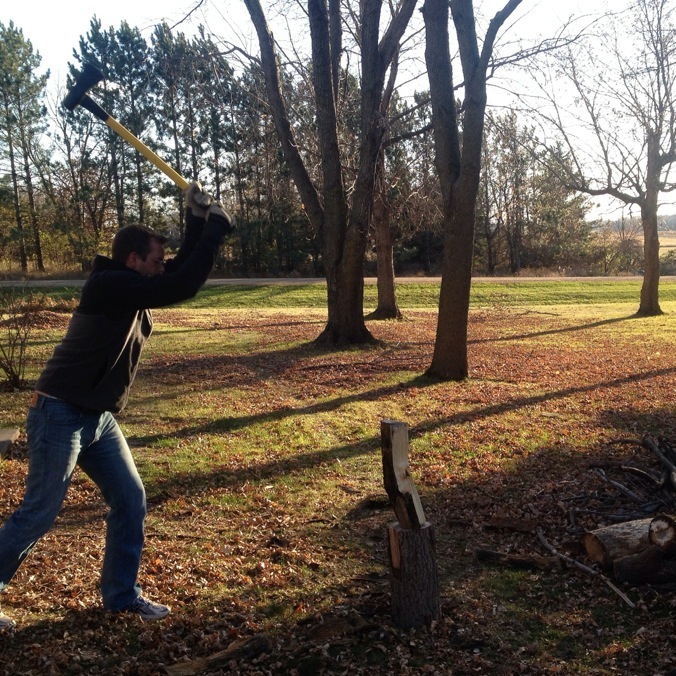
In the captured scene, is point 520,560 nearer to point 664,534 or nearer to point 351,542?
point 664,534

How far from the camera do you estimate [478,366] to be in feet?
46.0

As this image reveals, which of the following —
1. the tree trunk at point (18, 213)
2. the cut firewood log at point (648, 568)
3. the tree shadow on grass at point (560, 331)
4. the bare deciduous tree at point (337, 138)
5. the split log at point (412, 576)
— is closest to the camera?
the split log at point (412, 576)

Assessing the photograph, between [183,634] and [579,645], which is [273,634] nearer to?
[183,634]

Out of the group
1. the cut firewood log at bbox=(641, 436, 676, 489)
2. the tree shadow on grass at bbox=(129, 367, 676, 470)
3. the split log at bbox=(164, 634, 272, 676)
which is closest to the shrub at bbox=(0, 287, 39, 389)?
the tree shadow on grass at bbox=(129, 367, 676, 470)

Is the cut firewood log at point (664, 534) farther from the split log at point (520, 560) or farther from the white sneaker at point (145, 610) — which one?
the white sneaker at point (145, 610)

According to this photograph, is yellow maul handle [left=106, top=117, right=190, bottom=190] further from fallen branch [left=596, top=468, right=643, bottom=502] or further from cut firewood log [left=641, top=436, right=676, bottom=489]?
cut firewood log [left=641, top=436, right=676, bottom=489]

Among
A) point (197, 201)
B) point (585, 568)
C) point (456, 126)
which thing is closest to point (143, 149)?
point (197, 201)

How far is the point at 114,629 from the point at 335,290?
1217cm

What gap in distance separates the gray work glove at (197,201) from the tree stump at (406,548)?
1.50 m

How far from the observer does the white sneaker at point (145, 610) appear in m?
4.02

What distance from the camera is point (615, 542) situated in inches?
190

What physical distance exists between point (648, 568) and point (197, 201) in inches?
137

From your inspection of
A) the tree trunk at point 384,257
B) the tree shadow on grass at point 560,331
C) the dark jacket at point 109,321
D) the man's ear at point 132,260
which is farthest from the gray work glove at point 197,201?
the tree trunk at point 384,257

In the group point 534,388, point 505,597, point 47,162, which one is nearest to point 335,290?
point 534,388
